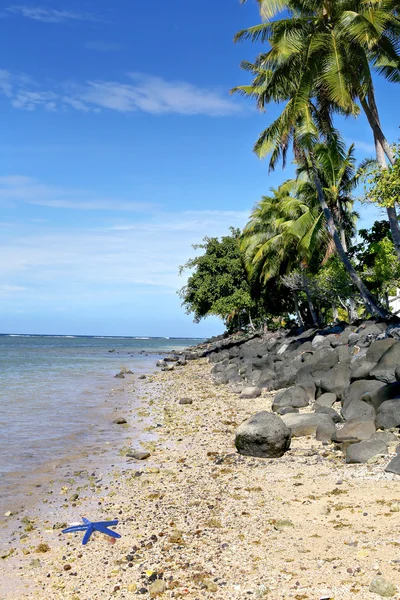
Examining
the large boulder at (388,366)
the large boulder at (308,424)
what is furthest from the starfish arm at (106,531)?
the large boulder at (388,366)

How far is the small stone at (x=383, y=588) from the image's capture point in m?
4.28

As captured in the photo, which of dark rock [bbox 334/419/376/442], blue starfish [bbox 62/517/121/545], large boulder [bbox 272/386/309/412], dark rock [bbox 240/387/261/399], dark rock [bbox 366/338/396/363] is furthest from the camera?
dark rock [bbox 240/387/261/399]

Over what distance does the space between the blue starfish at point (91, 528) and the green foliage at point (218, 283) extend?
111 feet

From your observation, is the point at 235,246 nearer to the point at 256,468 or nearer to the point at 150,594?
the point at 256,468

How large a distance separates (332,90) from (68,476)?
14.6 meters

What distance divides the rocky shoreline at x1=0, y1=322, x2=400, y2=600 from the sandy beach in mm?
16

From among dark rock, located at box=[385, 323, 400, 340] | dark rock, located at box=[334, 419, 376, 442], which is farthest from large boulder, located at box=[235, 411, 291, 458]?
dark rock, located at box=[385, 323, 400, 340]

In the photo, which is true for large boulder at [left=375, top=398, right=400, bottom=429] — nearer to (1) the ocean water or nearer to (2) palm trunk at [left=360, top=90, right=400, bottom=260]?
(1) the ocean water

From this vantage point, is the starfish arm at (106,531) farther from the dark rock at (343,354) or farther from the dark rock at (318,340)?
the dark rock at (318,340)

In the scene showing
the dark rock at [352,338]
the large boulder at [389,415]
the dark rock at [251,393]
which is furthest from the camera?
the dark rock at [352,338]

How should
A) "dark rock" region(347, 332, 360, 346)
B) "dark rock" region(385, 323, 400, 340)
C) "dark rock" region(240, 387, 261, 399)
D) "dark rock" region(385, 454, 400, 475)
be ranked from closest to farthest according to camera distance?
1. "dark rock" region(385, 454, 400, 475)
2. "dark rock" region(385, 323, 400, 340)
3. "dark rock" region(240, 387, 261, 399)
4. "dark rock" region(347, 332, 360, 346)

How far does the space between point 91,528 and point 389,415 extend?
19.4 feet

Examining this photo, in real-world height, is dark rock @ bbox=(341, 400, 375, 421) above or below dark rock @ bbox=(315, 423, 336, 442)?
above

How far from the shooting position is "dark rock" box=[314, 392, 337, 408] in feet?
42.2
